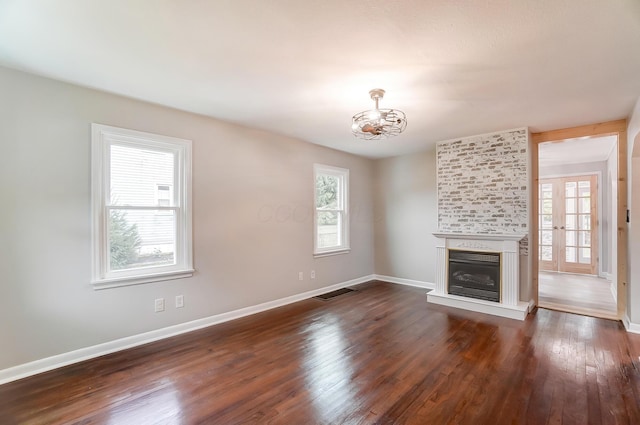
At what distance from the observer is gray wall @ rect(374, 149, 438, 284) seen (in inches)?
219

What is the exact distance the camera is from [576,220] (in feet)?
22.1

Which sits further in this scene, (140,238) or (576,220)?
(576,220)

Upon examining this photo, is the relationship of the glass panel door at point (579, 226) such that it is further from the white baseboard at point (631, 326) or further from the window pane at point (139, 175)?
the window pane at point (139, 175)

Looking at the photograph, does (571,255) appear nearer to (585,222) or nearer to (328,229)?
(585,222)

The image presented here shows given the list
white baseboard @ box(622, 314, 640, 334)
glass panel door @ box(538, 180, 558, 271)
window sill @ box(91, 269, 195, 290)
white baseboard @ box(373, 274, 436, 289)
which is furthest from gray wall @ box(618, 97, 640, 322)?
window sill @ box(91, 269, 195, 290)

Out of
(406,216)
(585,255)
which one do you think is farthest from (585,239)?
(406,216)

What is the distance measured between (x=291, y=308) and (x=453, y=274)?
2.58 meters

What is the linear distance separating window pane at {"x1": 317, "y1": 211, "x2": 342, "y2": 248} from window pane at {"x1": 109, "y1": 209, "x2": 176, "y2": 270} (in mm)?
2519

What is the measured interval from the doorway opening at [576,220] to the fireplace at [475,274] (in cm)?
Result: 154

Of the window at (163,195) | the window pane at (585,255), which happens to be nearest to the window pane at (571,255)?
the window pane at (585,255)

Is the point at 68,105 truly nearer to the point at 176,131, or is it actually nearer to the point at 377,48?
the point at 176,131

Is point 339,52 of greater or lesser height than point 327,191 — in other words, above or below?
above

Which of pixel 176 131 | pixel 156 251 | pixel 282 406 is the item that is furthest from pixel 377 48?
pixel 156 251

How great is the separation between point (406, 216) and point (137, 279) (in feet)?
15.2
